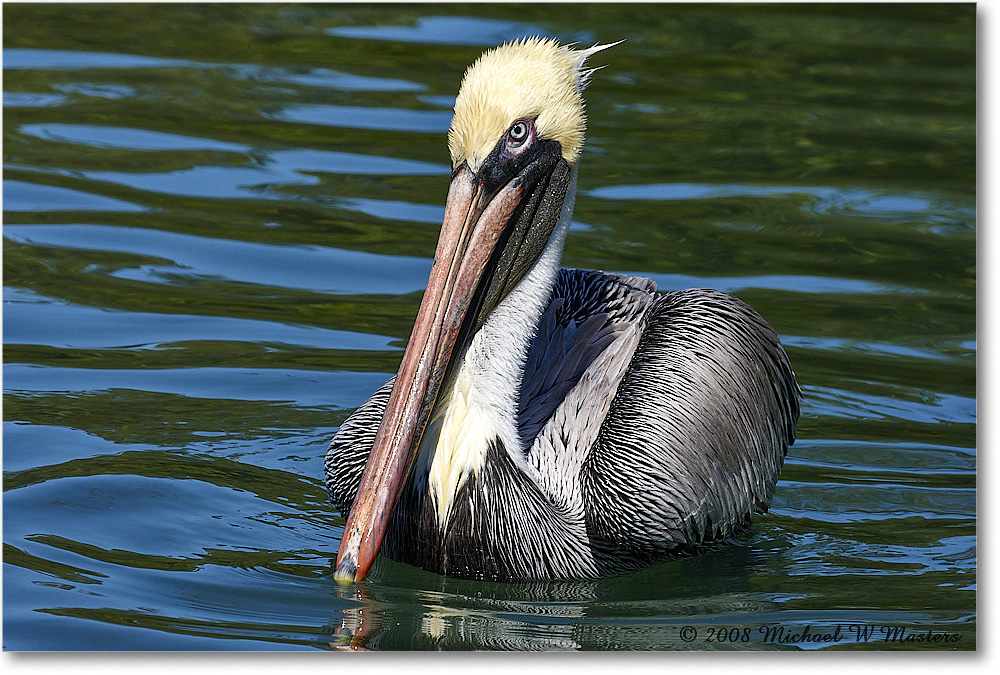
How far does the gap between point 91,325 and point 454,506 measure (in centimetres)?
219

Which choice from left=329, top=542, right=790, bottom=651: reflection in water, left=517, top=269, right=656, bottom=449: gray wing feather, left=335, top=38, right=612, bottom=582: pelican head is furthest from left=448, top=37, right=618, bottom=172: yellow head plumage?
left=329, top=542, right=790, bottom=651: reflection in water

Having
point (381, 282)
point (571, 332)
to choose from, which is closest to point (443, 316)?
point (571, 332)

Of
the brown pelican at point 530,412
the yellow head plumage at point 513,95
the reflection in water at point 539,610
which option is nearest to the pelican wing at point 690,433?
the brown pelican at point 530,412

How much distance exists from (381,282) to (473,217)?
94.2 inches

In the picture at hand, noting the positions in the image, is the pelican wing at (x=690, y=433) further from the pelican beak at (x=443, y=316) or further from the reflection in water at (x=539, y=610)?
the pelican beak at (x=443, y=316)

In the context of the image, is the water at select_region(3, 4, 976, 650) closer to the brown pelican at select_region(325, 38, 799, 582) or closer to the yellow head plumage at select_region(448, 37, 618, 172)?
the brown pelican at select_region(325, 38, 799, 582)

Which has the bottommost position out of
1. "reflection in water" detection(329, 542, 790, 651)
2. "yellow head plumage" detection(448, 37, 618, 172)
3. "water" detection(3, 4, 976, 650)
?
"reflection in water" detection(329, 542, 790, 651)

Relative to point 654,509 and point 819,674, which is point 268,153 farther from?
point 819,674

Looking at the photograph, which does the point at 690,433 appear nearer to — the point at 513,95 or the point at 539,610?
the point at 539,610

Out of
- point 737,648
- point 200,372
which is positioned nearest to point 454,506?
point 737,648

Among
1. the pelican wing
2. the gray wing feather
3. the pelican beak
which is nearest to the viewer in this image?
the pelican beak

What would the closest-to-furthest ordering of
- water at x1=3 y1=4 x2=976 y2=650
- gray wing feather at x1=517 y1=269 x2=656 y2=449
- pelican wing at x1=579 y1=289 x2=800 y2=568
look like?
water at x1=3 y1=4 x2=976 y2=650 < pelican wing at x1=579 y1=289 x2=800 y2=568 < gray wing feather at x1=517 y1=269 x2=656 y2=449

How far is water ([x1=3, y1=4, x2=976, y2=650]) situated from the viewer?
4523 millimetres

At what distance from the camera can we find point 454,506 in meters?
4.55
